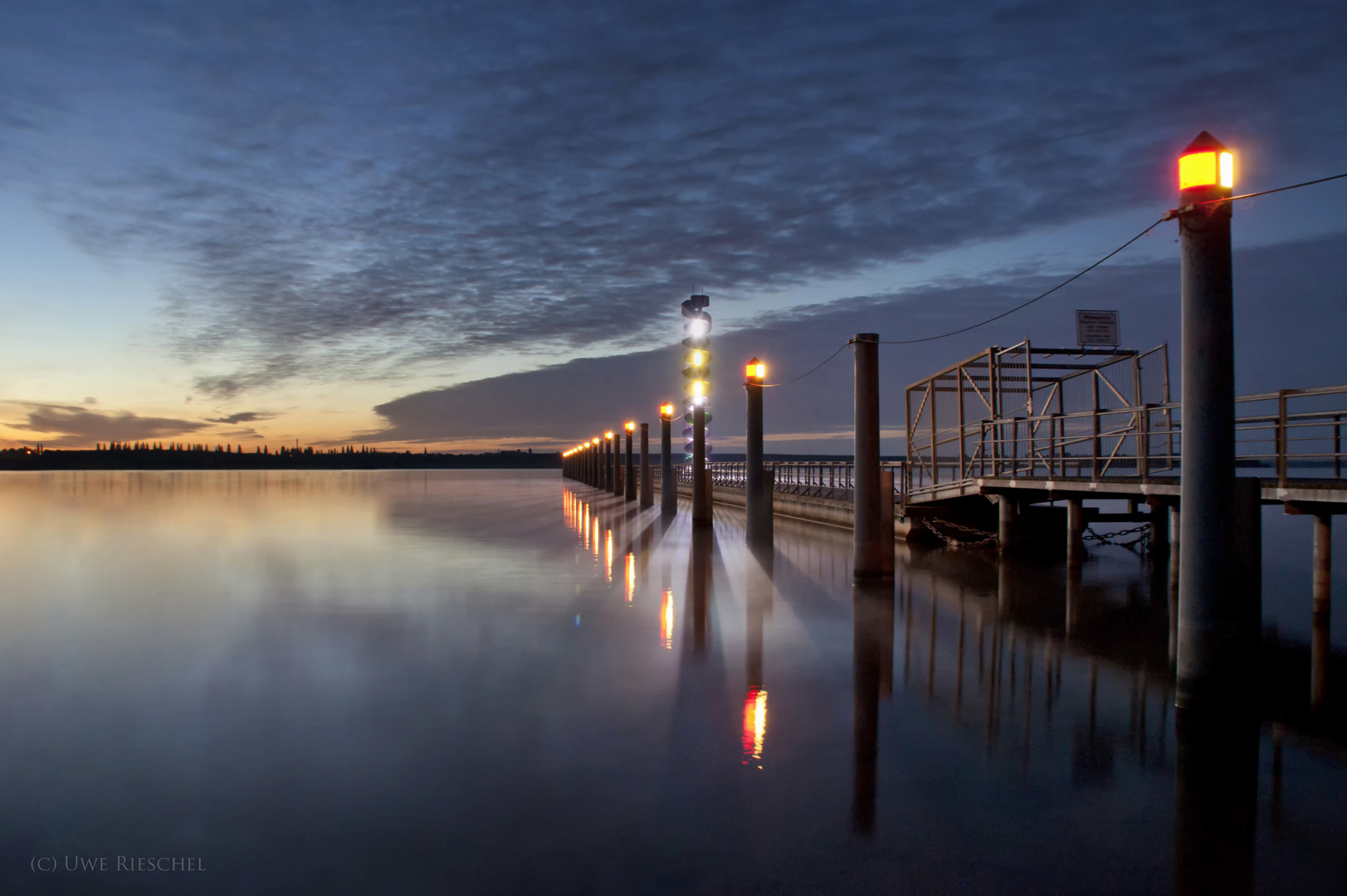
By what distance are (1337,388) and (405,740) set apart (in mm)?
11637

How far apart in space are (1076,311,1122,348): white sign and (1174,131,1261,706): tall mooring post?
1278 centimetres

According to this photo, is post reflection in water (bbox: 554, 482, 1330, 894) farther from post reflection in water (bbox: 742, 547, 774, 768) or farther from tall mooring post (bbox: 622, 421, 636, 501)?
tall mooring post (bbox: 622, 421, 636, 501)

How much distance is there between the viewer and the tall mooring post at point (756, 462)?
19219 mm

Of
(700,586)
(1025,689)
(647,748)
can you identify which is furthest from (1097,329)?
(647,748)

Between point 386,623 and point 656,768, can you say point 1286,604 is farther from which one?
point 386,623

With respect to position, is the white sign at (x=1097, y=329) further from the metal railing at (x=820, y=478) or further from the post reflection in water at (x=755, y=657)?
the post reflection in water at (x=755, y=657)

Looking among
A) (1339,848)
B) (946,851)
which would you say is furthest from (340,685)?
(1339,848)

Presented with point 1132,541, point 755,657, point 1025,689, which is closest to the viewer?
point 1025,689

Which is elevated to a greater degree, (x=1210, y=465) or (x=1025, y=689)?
(x=1210, y=465)

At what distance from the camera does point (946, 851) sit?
4.52 meters

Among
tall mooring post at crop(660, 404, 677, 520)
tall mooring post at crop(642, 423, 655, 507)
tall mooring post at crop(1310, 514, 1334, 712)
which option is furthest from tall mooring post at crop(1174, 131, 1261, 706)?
tall mooring post at crop(642, 423, 655, 507)

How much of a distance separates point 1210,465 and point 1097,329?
13.7 metres

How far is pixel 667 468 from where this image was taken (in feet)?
104

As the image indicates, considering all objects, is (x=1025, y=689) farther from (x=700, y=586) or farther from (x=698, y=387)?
(x=698, y=387)
